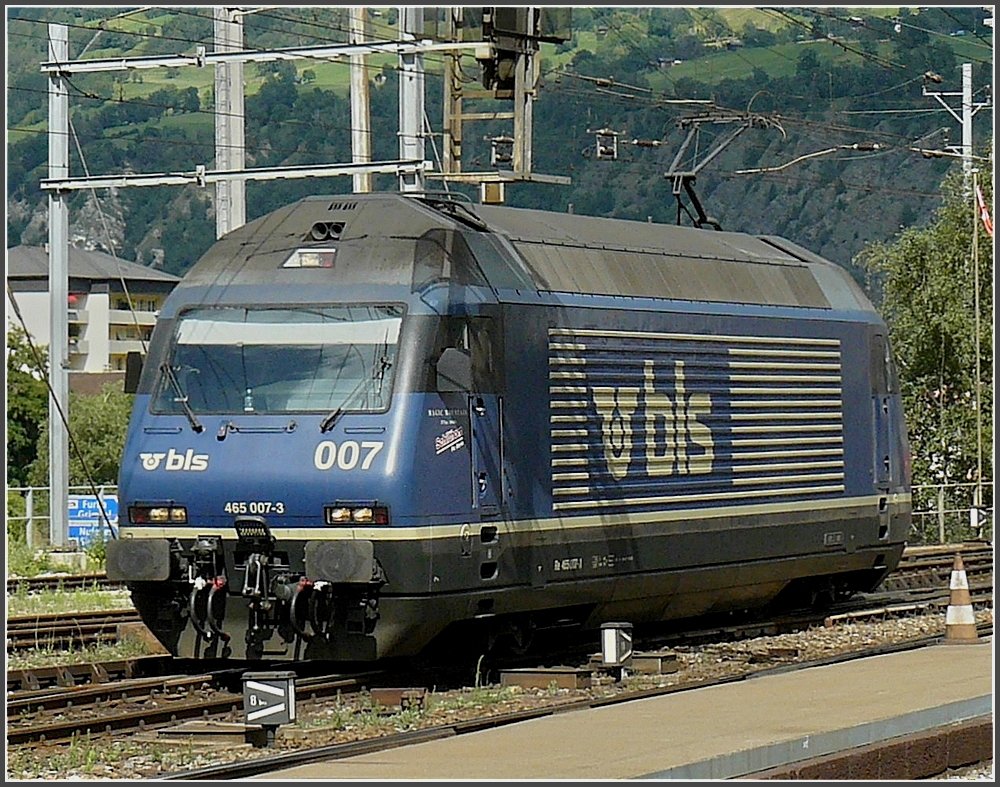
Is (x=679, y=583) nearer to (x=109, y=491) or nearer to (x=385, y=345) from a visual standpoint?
(x=385, y=345)

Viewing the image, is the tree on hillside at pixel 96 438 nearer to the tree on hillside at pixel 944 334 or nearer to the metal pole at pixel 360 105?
the tree on hillside at pixel 944 334

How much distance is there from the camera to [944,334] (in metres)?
38.8

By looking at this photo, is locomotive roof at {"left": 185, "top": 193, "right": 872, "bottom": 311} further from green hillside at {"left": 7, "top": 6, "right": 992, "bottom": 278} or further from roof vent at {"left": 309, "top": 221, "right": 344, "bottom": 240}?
green hillside at {"left": 7, "top": 6, "right": 992, "bottom": 278}

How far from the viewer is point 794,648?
1677 cm

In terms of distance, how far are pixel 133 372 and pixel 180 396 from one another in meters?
0.84

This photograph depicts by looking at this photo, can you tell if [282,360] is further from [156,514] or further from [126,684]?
[126,684]

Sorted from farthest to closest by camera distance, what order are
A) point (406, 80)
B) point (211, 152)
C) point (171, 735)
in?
point (211, 152) < point (406, 80) < point (171, 735)

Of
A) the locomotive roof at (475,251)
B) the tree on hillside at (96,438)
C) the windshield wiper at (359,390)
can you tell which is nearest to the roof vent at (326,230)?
the locomotive roof at (475,251)

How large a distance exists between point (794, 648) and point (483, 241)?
14.7 feet

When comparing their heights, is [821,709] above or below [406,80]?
below

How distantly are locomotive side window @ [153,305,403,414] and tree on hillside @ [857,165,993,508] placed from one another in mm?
25907

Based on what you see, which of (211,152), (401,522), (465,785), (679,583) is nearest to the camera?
(465,785)

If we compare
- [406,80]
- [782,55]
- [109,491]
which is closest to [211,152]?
[782,55]

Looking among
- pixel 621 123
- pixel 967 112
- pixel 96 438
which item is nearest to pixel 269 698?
pixel 967 112
